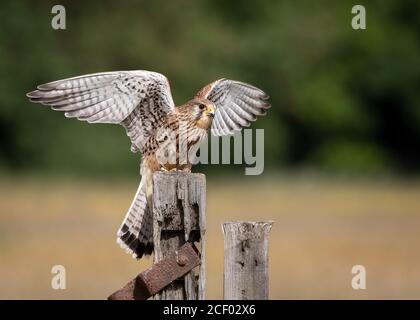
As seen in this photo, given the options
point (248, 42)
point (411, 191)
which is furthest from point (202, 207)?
point (248, 42)

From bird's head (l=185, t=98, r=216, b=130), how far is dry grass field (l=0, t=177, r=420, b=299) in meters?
2.70

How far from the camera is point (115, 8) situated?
75.8 ft

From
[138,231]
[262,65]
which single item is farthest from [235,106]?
[262,65]

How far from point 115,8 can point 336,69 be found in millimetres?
5919

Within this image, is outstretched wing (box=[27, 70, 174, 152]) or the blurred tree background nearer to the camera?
outstretched wing (box=[27, 70, 174, 152])

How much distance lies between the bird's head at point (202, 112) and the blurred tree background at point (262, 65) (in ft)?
47.5

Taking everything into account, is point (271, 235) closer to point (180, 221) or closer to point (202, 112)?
point (202, 112)

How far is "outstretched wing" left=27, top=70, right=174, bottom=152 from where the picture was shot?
185 inches

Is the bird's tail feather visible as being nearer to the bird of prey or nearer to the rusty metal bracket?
the bird of prey

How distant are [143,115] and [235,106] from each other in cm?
73

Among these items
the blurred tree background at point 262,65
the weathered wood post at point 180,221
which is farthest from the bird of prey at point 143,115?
the blurred tree background at point 262,65

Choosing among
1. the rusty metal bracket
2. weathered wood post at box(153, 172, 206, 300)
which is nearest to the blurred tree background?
weathered wood post at box(153, 172, 206, 300)
